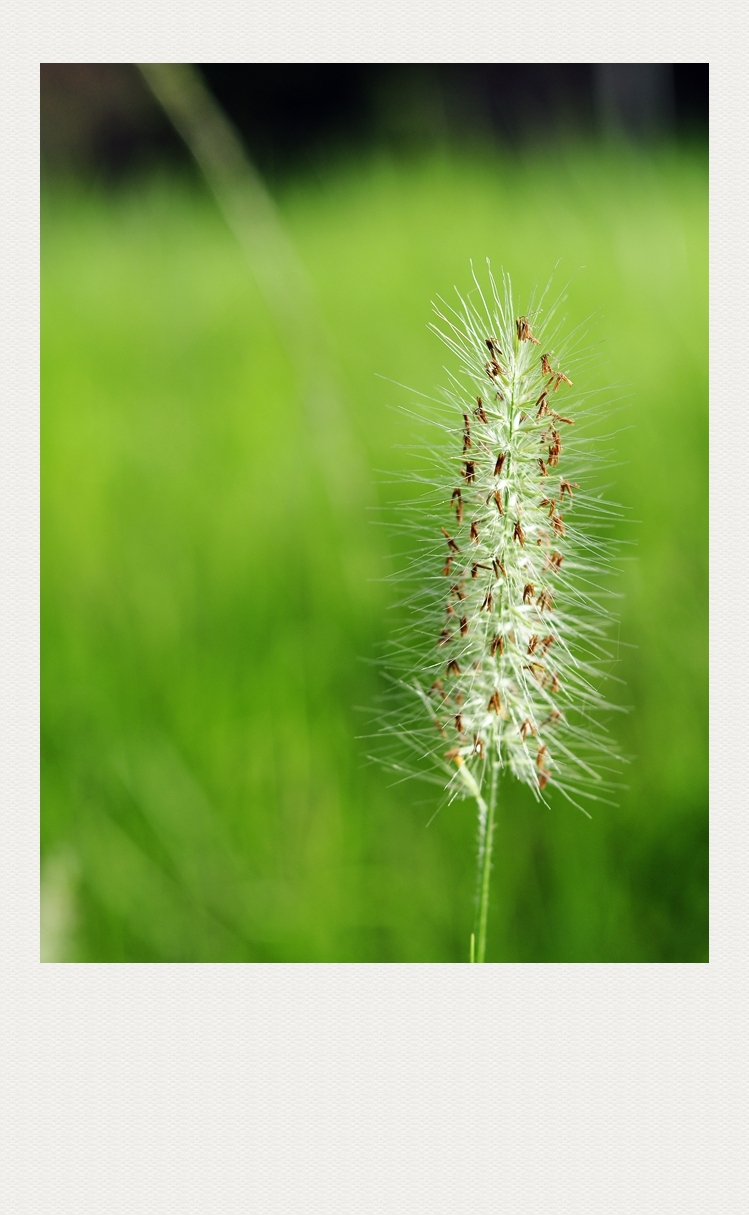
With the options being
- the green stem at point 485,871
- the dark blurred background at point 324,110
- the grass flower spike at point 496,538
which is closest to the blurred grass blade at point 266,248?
the grass flower spike at point 496,538

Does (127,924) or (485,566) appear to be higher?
(485,566)

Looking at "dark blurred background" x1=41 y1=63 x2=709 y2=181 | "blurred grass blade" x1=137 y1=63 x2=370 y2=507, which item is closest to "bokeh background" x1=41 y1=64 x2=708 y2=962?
"blurred grass blade" x1=137 y1=63 x2=370 y2=507

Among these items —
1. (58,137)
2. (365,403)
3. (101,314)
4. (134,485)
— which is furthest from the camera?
(58,137)

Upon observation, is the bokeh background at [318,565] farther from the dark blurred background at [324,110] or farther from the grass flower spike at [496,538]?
the dark blurred background at [324,110]

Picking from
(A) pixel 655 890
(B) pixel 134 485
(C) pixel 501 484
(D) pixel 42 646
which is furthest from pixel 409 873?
(B) pixel 134 485

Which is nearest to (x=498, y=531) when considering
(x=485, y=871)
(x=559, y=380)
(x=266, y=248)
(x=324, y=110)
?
(x=559, y=380)

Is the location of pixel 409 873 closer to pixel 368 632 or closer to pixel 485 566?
pixel 368 632
